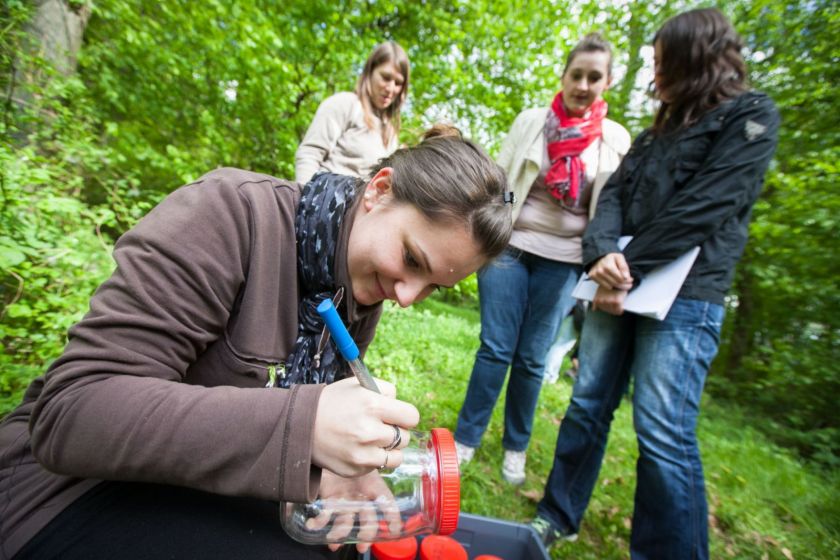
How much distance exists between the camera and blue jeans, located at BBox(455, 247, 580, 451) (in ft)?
7.13

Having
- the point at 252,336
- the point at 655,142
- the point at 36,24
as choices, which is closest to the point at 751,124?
the point at 655,142

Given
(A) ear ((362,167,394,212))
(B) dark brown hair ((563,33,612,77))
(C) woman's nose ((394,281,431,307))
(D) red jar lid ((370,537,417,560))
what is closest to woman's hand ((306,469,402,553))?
(D) red jar lid ((370,537,417,560))

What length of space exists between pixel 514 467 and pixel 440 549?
1.09m

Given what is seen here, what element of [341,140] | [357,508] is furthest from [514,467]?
[341,140]

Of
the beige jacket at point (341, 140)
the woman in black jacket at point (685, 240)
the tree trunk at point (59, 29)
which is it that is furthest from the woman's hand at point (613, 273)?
the tree trunk at point (59, 29)

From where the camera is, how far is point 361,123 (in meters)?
2.52

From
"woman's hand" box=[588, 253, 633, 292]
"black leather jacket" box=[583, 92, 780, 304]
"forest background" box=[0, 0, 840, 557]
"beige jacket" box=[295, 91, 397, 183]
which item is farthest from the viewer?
"forest background" box=[0, 0, 840, 557]

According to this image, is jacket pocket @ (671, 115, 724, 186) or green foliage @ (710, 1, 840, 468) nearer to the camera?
jacket pocket @ (671, 115, 724, 186)

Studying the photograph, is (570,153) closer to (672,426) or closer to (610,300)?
(610,300)

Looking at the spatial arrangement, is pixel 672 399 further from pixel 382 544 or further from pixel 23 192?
pixel 23 192

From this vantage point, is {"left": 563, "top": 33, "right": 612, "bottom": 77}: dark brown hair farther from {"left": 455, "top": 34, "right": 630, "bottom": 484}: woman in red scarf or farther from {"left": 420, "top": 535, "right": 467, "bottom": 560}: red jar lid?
{"left": 420, "top": 535, "right": 467, "bottom": 560}: red jar lid

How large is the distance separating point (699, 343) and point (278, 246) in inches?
57.1

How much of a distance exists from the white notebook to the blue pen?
3.69 ft

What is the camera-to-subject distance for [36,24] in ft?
10.6
